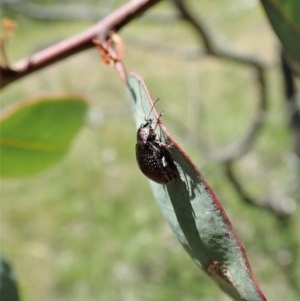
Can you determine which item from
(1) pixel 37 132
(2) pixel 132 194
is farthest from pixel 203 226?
(2) pixel 132 194

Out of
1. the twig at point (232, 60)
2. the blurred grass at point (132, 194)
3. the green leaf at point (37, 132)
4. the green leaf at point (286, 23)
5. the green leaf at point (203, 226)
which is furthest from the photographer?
the blurred grass at point (132, 194)

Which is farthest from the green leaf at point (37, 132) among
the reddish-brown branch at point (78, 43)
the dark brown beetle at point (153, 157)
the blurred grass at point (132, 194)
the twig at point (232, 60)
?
the blurred grass at point (132, 194)

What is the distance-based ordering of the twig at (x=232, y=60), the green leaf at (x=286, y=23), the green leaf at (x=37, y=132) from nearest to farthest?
the green leaf at (x=286, y=23) → the green leaf at (x=37, y=132) → the twig at (x=232, y=60)

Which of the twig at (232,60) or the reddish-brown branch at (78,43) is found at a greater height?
the reddish-brown branch at (78,43)

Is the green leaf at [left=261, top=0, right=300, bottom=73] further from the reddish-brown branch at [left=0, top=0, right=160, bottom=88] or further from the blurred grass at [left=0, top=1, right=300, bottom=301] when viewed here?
the blurred grass at [left=0, top=1, right=300, bottom=301]

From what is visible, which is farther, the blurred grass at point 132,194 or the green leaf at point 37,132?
the blurred grass at point 132,194

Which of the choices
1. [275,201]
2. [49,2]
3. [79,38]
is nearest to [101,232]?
[275,201]

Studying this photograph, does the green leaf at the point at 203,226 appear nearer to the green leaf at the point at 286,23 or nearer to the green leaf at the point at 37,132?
the green leaf at the point at 286,23
